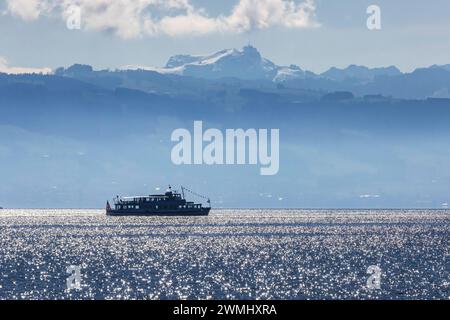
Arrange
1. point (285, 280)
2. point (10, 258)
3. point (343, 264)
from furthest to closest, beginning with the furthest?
point (10, 258)
point (343, 264)
point (285, 280)

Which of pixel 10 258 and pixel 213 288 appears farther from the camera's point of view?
pixel 10 258

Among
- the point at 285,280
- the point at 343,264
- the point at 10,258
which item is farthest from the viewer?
the point at 10,258
